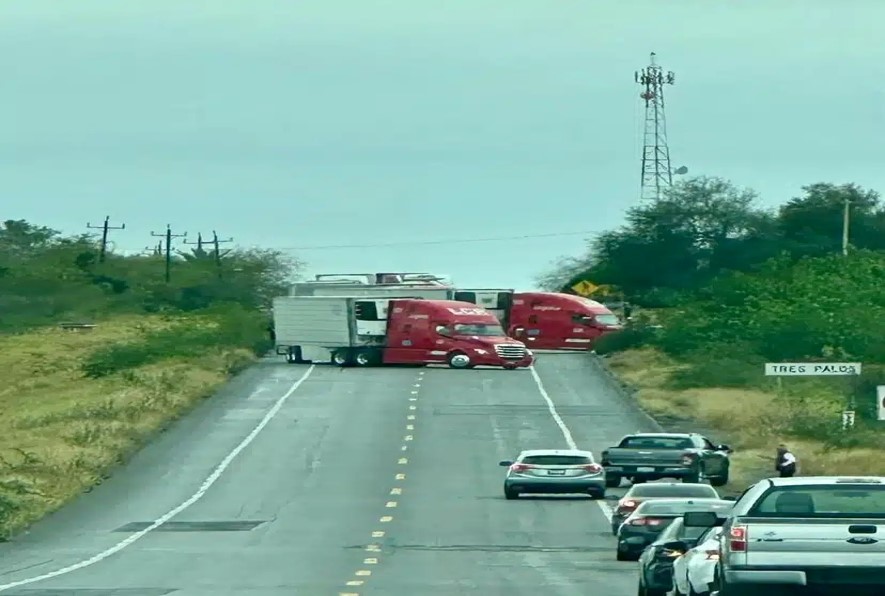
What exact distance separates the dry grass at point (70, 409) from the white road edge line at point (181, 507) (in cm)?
259

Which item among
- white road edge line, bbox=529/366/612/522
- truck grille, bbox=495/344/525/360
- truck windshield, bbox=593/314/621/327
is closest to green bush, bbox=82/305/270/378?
truck grille, bbox=495/344/525/360

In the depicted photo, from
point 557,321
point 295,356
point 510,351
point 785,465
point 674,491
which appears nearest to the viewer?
point 674,491

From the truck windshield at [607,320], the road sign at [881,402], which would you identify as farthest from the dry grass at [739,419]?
the road sign at [881,402]

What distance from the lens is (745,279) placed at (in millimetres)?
86562

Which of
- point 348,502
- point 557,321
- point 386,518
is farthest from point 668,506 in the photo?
point 557,321

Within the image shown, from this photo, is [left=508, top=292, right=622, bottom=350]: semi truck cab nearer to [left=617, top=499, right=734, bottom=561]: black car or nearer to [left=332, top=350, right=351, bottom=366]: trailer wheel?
[left=332, top=350, right=351, bottom=366]: trailer wheel

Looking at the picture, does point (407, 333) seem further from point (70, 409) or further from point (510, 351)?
point (70, 409)

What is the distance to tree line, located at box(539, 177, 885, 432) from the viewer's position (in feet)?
246

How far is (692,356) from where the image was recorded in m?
81.8

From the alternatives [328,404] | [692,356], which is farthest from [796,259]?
[328,404]

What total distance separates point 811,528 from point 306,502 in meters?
28.9

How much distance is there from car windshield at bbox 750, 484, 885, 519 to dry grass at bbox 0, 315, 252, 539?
24245mm

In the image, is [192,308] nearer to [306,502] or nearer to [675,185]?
[675,185]

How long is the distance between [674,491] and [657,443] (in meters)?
12.5
